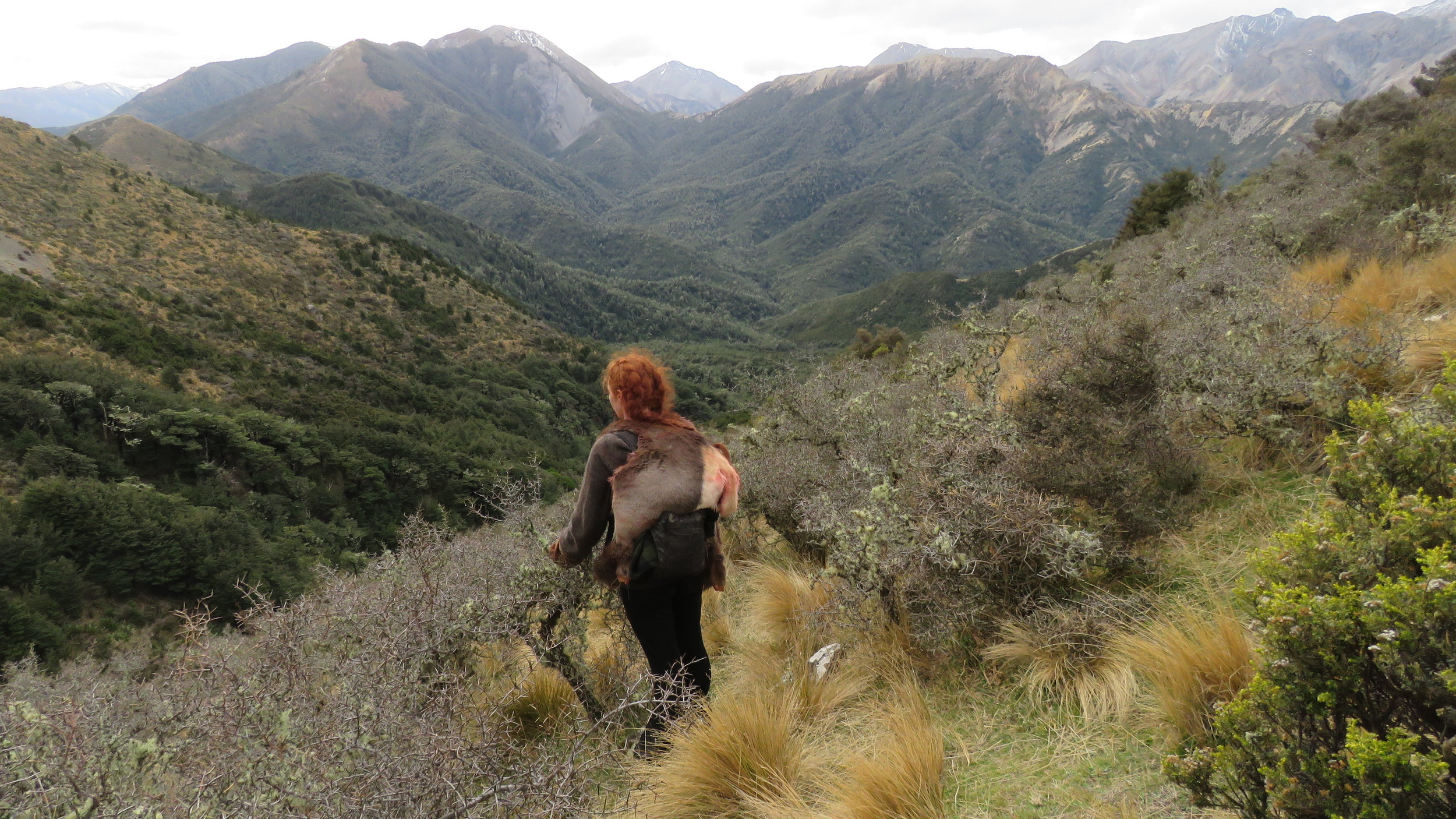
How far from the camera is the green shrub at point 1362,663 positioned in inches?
40.6

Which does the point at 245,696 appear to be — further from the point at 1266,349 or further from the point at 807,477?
the point at 1266,349

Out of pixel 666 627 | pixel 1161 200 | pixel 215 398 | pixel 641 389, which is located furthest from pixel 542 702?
pixel 215 398

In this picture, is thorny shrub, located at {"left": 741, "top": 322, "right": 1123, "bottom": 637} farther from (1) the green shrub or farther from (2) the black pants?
(1) the green shrub

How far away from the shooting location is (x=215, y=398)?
27891 millimetres

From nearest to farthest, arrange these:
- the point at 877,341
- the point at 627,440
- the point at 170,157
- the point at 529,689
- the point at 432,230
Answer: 1. the point at 627,440
2. the point at 529,689
3. the point at 877,341
4. the point at 432,230
5. the point at 170,157

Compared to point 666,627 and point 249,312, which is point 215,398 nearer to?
point 249,312

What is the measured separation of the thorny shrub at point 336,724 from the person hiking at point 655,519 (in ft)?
1.18

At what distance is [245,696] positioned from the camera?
1.91 meters

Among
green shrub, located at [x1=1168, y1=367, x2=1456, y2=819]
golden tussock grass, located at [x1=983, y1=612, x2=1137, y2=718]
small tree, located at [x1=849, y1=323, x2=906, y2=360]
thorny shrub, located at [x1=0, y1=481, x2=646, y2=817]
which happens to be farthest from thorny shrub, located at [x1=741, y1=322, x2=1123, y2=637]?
small tree, located at [x1=849, y1=323, x2=906, y2=360]

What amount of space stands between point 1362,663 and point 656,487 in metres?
2.08

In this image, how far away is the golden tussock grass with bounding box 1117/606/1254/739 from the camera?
1904mm

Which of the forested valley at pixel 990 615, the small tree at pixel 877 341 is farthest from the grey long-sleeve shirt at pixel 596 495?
the small tree at pixel 877 341

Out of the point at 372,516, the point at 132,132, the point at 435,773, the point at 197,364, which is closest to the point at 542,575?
the point at 435,773

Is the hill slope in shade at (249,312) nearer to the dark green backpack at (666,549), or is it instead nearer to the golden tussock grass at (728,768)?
the dark green backpack at (666,549)
